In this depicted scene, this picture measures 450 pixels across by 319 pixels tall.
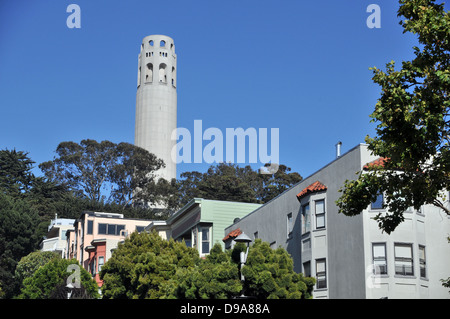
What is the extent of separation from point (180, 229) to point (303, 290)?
25118mm

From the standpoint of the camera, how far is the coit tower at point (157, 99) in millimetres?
134625

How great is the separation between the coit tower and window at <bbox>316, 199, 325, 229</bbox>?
96864 millimetres

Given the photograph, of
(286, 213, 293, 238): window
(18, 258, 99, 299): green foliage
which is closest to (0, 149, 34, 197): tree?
(18, 258, 99, 299): green foliage

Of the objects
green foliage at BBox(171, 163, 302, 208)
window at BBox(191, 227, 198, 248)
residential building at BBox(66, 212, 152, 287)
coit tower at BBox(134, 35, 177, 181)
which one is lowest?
window at BBox(191, 227, 198, 248)

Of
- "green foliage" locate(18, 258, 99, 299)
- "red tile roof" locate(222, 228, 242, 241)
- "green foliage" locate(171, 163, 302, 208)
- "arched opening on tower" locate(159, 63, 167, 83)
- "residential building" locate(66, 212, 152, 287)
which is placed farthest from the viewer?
"arched opening on tower" locate(159, 63, 167, 83)

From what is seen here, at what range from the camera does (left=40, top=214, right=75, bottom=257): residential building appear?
89000 mm

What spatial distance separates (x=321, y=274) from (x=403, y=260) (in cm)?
457

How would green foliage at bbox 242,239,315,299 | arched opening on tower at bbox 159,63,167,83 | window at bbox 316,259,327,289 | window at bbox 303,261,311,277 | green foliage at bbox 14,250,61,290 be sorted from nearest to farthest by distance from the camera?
green foliage at bbox 242,239,315,299
window at bbox 316,259,327,289
window at bbox 303,261,311,277
green foliage at bbox 14,250,61,290
arched opening on tower at bbox 159,63,167,83

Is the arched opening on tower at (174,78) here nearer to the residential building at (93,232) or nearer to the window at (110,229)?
the residential building at (93,232)

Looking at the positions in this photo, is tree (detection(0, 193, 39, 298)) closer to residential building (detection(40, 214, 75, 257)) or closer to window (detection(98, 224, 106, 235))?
residential building (detection(40, 214, 75, 257))

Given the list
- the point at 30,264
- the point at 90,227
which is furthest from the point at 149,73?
the point at 30,264

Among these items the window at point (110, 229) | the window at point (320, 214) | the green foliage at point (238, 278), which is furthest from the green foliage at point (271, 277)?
the window at point (110, 229)

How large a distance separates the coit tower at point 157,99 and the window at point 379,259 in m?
101
